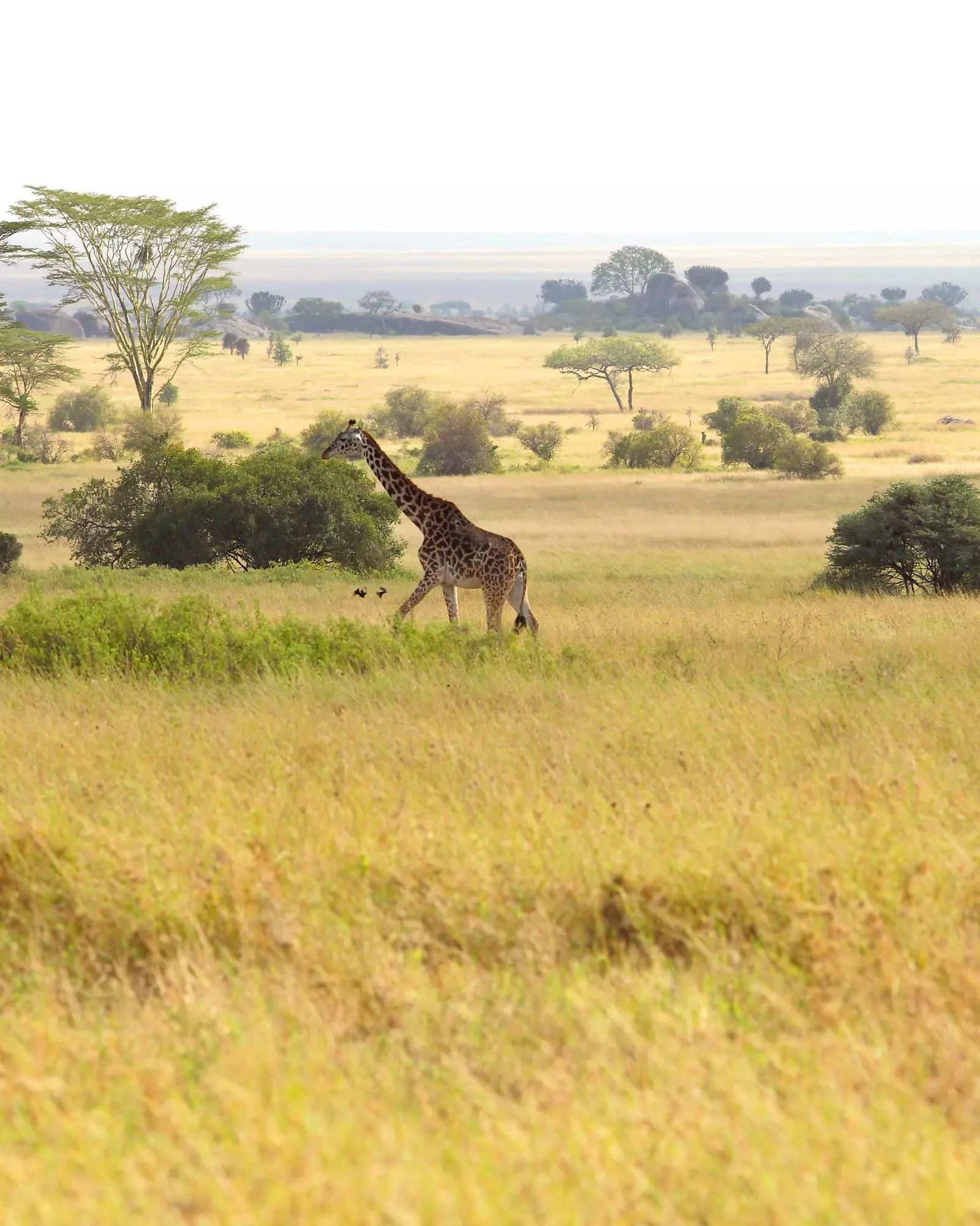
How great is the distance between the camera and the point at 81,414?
7238 centimetres

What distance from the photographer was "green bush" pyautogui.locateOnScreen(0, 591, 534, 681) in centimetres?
1015

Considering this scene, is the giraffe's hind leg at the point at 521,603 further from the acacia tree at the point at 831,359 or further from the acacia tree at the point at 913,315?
the acacia tree at the point at 913,315

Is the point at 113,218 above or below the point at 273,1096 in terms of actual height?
above

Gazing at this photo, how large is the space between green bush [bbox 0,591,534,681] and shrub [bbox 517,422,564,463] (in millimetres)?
48260

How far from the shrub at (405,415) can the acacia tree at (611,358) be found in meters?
23.7

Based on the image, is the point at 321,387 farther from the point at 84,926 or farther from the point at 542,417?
the point at 84,926

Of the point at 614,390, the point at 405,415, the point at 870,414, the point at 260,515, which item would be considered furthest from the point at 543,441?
the point at 260,515

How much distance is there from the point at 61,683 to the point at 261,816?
4.17 metres

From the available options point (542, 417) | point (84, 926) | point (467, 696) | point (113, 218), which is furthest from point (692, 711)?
point (542, 417)

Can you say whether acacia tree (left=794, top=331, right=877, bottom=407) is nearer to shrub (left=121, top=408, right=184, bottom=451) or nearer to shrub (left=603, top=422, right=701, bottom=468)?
shrub (left=603, top=422, right=701, bottom=468)

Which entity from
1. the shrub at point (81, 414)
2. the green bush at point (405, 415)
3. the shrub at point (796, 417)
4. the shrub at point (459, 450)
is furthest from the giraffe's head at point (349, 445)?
the shrub at point (81, 414)

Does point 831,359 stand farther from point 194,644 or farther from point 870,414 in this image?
point 194,644

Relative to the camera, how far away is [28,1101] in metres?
3.65

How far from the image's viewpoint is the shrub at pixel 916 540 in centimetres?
1998
